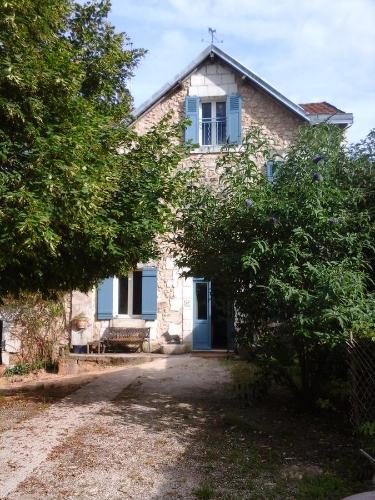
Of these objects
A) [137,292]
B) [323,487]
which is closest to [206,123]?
[137,292]

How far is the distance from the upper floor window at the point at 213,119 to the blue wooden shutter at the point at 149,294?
3.60 meters

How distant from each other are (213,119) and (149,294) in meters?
4.93

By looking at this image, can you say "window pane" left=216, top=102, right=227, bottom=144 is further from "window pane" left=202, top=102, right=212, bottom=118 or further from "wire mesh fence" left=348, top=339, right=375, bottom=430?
"wire mesh fence" left=348, top=339, right=375, bottom=430

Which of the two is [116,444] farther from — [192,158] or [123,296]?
[192,158]

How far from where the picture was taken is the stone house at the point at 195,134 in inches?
490

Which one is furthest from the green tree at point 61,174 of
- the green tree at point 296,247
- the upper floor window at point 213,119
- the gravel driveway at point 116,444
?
the upper floor window at point 213,119

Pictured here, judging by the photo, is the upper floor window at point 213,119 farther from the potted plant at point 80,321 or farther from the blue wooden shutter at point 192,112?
the potted plant at point 80,321

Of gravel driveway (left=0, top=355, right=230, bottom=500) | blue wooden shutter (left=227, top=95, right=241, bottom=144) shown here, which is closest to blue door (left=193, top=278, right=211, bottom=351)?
gravel driveway (left=0, top=355, right=230, bottom=500)

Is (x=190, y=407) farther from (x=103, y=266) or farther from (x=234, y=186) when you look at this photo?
(x=234, y=186)

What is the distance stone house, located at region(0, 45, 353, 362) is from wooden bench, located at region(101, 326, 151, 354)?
0.20 metres

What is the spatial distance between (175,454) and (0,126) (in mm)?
4025

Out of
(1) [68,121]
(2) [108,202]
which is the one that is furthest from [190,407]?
(1) [68,121]

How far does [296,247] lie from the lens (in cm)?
558

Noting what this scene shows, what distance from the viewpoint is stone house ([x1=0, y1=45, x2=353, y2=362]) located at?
490 inches
